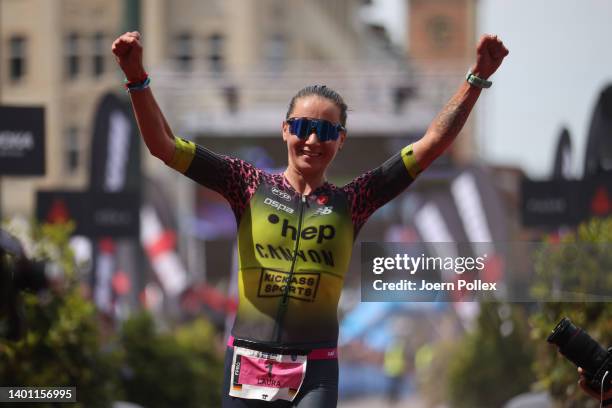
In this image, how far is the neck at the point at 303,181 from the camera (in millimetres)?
5449

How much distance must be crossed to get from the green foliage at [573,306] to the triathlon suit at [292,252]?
398 cm

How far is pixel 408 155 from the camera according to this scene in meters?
5.46

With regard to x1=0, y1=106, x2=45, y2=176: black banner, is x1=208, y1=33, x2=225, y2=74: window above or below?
above

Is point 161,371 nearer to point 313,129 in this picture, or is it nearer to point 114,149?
point 114,149

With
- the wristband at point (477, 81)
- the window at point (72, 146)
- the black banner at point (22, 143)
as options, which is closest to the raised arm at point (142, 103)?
the wristband at point (477, 81)

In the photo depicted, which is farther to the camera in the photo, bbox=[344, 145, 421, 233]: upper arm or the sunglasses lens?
bbox=[344, 145, 421, 233]: upper arm

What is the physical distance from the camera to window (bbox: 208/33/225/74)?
192 feet

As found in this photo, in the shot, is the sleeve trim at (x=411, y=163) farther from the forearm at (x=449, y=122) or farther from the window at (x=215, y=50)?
the window at (x=215, y=50)

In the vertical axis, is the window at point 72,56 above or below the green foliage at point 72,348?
above

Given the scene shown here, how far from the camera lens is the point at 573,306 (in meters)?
9.73

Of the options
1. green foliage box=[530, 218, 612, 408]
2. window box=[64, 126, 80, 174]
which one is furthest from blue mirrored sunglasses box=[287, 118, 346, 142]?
window box=[64, 126, 80, 174]

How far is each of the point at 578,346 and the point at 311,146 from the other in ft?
4.02

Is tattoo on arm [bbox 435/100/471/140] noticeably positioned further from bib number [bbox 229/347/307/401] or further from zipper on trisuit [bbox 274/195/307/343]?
bib number [bbox 229/347/307/401]

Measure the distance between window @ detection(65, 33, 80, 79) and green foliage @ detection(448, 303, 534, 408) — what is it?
3743 cm
